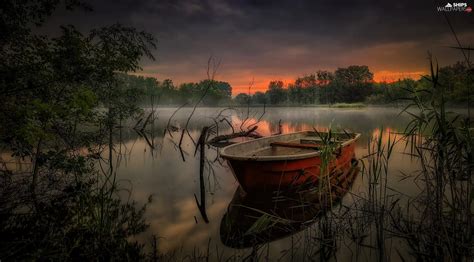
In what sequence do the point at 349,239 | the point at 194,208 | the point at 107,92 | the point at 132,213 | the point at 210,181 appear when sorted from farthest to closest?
the point at 210,181
the point at 107,92
the point at 194,208
the point at 132,213
the point at 349,239

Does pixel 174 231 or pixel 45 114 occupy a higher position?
pixel 45 114

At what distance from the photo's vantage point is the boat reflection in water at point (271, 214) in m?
4.57

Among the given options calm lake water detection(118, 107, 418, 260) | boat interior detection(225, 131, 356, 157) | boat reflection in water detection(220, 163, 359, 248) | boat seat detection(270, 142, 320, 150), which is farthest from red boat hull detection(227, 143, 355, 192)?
boat seat detection(270, 142, 320, 150)

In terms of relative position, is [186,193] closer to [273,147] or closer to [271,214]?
[271,214]

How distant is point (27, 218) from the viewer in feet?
15.9

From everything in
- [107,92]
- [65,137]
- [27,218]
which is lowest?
[27,218]

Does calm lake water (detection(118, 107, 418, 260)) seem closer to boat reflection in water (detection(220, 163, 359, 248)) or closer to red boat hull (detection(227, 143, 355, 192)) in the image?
boat reflection in water (detection(220, 163, 359, 248))

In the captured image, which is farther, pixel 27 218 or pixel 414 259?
pixel 27 218

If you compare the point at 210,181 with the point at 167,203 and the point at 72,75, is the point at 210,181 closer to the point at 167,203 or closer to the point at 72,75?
the point at 167,203

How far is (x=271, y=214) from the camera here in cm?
601

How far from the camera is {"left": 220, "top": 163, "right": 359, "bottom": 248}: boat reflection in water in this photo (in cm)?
457

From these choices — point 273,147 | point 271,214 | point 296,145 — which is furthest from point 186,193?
point 296,145

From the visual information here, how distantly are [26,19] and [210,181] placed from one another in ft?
23.2

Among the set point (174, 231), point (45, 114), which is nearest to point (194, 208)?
point (174, 231)
